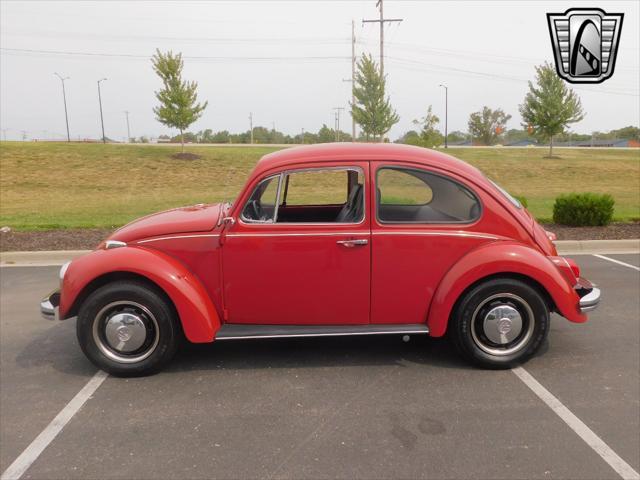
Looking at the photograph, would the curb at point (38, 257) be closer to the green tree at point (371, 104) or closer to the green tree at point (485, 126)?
the green tree at point (371, 104)

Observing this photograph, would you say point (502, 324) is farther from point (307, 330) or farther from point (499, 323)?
point (307, 330)

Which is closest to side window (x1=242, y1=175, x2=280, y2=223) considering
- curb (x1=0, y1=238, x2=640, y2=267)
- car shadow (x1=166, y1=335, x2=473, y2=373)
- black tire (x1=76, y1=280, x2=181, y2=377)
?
black tire (x1=76, y1=280, x2=181, y2=377)

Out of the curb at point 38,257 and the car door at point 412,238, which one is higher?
the car door at point 412,238

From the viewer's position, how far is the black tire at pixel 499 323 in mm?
3766

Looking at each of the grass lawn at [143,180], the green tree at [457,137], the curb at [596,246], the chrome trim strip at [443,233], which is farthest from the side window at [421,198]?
the green tree at [457,137]

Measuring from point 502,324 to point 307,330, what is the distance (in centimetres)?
152

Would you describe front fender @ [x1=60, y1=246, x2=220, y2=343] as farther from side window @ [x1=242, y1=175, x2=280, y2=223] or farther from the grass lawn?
the grass lawn

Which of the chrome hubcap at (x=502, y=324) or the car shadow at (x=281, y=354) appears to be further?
the car shadow at (x=281, y=354)

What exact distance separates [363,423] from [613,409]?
5.56 ft

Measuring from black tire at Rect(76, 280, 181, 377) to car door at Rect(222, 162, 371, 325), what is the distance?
20.1 inches

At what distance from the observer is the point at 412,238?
3.74m

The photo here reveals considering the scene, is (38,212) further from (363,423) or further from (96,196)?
(363,423)

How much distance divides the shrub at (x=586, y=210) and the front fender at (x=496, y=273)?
6349 mm

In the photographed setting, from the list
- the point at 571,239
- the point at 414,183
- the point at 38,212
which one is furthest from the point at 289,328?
the point at 38,212
